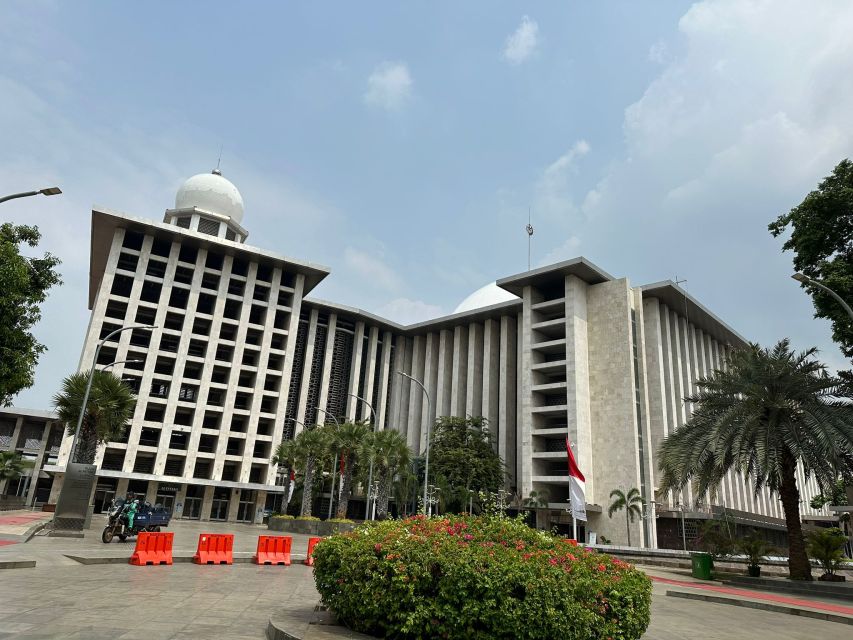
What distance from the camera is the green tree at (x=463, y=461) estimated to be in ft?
181

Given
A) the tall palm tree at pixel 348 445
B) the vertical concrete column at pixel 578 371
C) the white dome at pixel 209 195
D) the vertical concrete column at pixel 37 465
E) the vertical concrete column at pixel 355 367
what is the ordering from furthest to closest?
the vertical concrete column at pixel 355 367 < the white dome at pixel 209 195 < the vertical concrete column at pixel 37 465 < the vertical concrete column at pixel 578 371 < the tall palm tree at pixel 348 445

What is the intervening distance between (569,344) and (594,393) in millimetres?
5264

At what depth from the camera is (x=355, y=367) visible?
74.6 metres

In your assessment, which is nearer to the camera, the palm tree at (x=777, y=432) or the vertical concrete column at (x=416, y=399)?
the palm tree at (x=777, y=432)

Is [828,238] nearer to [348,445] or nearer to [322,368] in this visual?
[348,445]

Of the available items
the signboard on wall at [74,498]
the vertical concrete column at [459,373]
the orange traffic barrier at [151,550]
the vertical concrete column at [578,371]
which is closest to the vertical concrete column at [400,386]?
the vertical concrete column at [459,373]

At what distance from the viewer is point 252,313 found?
69.7 metres

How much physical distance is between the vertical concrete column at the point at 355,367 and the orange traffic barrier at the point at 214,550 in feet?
175

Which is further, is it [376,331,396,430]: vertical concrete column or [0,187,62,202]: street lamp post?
[376,331,396,430]: vertical concrete column

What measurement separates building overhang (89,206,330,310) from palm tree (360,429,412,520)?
31567mm

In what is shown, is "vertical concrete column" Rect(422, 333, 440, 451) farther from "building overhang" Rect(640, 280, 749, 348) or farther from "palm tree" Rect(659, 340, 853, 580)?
"palm tree" Rect(659, 340, 853, 580)

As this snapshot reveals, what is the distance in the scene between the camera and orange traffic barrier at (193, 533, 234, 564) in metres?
18.4

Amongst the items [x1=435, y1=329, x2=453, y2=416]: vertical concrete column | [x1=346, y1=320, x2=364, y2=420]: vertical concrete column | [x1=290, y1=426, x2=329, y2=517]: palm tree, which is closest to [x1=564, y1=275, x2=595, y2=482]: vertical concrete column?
[x1=435, y1=329, x2=453, y2=416]: vertical concrete column

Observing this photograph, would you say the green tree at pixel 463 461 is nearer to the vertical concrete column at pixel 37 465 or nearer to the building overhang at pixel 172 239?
the building overhang at pixel 172 239
